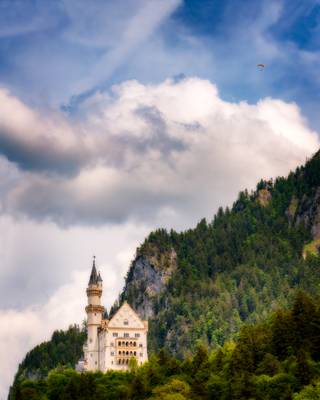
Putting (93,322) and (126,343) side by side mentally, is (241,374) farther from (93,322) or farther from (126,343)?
(93,322)

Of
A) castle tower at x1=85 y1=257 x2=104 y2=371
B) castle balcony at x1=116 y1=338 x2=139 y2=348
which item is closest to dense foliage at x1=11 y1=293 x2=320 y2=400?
castle balcony at x1=116 y1=338 x2=139 y2=348

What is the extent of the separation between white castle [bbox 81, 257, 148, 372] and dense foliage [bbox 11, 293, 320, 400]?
82.1 feet

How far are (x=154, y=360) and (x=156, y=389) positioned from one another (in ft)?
73.6

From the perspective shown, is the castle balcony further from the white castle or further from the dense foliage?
the dense foliage

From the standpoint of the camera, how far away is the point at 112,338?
172625mm

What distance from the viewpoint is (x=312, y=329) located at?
126 meters

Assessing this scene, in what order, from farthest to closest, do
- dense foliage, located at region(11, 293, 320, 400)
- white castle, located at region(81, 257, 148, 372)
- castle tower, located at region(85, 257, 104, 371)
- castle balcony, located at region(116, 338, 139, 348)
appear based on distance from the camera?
1. castle tower, located at region(85, 257, 104, 371)
2. castle balcony, located at region(116, 338, 139, 348)
3. white castle, located at region(81, 257, 148, 372)
4. dense foliage, located at region(11, 293, 320, 400)

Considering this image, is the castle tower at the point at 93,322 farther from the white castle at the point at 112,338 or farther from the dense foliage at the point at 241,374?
the dense foliage at the point at 241,374

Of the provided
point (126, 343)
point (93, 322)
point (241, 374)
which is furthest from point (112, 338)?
point (241, 374)

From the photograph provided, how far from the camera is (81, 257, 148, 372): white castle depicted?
562 ft

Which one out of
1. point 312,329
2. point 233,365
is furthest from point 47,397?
point 312,329

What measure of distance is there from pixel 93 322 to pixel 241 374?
2386 inches

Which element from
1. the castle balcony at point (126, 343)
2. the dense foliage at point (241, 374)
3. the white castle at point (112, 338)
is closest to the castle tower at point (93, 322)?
the white castle at point (112, 338)

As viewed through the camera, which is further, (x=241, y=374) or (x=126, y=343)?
(x=126, y=343)
